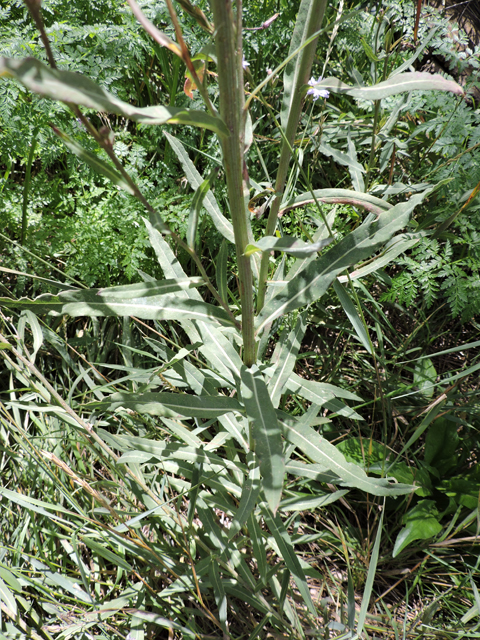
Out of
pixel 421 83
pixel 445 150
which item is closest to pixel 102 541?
pixel 421 83

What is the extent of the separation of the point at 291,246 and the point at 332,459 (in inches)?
22.5

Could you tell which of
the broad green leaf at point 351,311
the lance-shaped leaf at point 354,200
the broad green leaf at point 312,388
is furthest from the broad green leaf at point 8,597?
the lance-shaped leaf at point 354,200

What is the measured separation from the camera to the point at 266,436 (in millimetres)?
864

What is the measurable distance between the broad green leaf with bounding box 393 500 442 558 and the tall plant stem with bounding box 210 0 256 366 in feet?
3.51

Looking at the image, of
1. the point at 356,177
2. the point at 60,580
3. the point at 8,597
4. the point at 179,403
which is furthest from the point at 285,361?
the point at 8,597

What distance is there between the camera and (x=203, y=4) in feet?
6.15

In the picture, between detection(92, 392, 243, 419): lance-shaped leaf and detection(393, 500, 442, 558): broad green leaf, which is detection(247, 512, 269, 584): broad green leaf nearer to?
detection(92, 392, 243, 419): lance-shaped leaf

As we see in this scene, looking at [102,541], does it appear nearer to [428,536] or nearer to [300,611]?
[300,611]

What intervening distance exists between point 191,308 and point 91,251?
0.95 m

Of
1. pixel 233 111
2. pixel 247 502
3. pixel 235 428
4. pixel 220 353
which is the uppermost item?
pixel 233 111

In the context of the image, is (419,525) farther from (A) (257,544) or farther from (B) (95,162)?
(B) (95,162)

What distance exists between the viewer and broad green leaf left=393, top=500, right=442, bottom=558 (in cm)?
148

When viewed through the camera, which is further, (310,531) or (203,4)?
(203,4)

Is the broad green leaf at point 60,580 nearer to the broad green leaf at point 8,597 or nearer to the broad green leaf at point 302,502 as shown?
the broad green leaf at point 8,597
